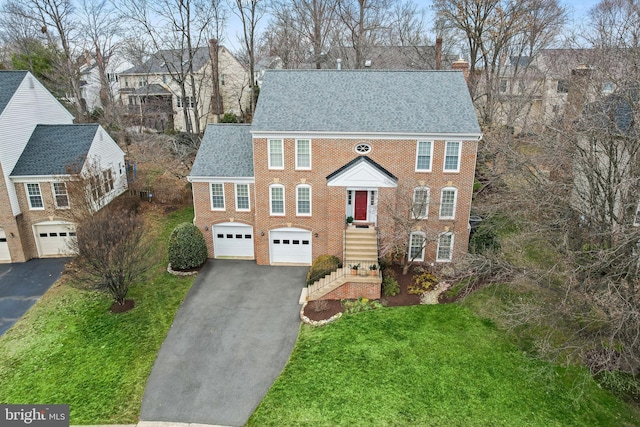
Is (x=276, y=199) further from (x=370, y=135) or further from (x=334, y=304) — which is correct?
(x=334, y=304)

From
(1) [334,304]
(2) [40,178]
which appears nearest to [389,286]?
(1) [334,304]

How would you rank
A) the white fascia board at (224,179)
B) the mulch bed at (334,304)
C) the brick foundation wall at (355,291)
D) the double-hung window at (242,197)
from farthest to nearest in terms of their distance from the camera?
the double-hung window at (242,197) → the white fascia board at (224,179) → the brick foundation wall at (355,291) → the mulch bed at (334,304)

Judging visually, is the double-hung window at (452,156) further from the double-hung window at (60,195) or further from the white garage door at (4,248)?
the white garage door at (4,248)

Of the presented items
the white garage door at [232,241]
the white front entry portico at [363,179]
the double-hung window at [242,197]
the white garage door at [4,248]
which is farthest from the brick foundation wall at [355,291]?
the white garage door at [4,248]

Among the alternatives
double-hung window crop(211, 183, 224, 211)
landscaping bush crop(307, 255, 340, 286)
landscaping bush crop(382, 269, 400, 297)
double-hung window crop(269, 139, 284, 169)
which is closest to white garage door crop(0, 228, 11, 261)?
double-hung window crop(211, 183, 224, 211)

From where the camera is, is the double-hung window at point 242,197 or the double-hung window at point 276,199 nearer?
the double-hung window at point 276,199

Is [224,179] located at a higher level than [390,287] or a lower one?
higher

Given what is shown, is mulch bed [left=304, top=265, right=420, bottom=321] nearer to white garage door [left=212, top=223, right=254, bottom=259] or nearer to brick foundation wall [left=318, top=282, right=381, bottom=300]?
brick foundation wall [left=318, top=282, right=381, bottom=300]
